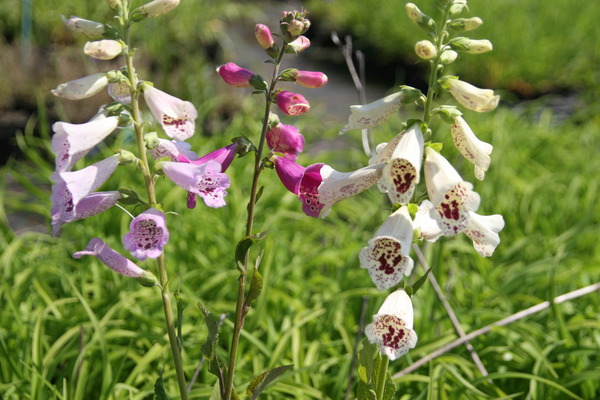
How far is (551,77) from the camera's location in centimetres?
766

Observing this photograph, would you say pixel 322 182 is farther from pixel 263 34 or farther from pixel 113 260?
pixel 113 260

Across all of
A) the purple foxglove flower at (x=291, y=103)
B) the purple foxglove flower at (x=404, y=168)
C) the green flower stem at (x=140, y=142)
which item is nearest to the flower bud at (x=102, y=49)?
the green flower stem at (x=140, y=142)

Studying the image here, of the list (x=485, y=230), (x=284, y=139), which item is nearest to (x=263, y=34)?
(x=284, y=139)

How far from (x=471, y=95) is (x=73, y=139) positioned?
715mm

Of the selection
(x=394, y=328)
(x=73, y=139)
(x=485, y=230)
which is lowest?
(x=394, y=328)

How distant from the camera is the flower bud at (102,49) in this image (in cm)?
118

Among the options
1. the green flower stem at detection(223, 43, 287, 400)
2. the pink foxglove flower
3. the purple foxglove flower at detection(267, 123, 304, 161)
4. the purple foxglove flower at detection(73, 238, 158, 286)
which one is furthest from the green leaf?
the pink foxglove flower

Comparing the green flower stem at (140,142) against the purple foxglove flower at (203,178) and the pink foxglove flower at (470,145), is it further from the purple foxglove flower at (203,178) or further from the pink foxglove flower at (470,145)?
the pink foxglove flower at (470,145)

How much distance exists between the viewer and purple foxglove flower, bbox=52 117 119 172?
120cm

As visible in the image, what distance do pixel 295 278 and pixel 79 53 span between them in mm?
4245

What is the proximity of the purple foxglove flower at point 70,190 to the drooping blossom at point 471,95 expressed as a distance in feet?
2.17

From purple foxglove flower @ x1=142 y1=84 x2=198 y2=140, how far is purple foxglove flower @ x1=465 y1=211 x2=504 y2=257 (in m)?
0.56

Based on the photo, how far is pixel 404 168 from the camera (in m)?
1.11

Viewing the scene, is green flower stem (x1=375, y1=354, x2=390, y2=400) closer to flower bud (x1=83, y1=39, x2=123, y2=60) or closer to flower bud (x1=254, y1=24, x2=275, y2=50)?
flower bud (x1=254, y1=24, x2=275, y2=50)
